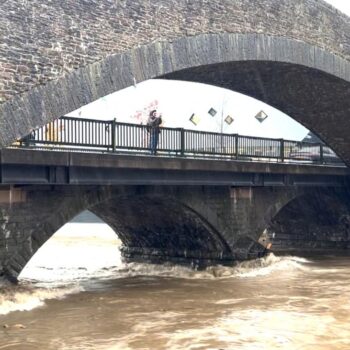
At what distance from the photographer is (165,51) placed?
1309 centimetres

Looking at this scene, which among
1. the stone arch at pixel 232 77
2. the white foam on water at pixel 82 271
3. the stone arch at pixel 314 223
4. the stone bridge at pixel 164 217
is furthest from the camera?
the stone arch at pixel 314 223

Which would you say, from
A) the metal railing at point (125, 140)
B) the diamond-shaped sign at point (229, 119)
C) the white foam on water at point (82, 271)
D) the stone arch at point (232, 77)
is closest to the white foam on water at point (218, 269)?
the white foam on water at point (82, 271)

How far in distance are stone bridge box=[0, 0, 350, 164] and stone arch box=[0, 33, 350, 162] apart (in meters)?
0.02

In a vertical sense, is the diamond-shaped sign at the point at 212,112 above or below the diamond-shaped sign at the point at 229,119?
above

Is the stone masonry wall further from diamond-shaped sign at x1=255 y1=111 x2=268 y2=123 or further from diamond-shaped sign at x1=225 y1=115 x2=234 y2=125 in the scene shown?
diamond-shaped sign at x1=225 y1=115 x2=234 y2=125

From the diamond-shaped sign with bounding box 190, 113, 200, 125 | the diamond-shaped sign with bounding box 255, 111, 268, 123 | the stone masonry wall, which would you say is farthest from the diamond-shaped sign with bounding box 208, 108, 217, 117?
the stone masonry wall

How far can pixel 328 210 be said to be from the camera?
25.0 m

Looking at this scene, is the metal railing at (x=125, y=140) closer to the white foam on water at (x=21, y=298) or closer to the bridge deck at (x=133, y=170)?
the bridge deck at (x=133, y=170)

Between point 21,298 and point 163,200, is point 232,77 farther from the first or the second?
point 21,298

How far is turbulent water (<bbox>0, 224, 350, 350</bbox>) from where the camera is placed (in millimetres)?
9703

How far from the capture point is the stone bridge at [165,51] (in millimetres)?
10672

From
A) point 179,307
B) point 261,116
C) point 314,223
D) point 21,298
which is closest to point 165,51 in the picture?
point 179,307

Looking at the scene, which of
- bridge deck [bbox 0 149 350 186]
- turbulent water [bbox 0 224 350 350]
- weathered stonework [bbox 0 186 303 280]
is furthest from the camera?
weathered stonework [bbox 0 186 303 280]

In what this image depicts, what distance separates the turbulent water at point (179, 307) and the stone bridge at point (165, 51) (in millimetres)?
3601
